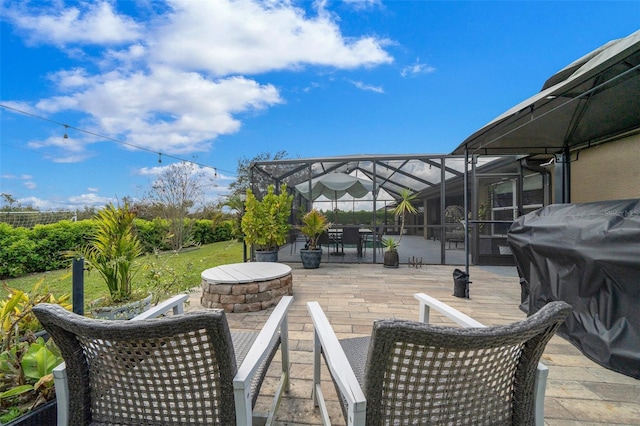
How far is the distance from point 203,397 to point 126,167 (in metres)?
14.6

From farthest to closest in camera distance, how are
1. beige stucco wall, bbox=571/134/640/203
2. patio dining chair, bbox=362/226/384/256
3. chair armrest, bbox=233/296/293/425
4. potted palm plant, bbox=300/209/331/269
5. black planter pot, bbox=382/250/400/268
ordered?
patio dining chair, bbox=362/226/384/256 < black planter pot, bbox=382/250/400/268 < potted palm plant, bbox=300/209/331/269 < beige stucco wall, bbox=571/134/640/203 < chair armrest, bbox=233/296/293/425

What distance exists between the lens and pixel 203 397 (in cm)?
97

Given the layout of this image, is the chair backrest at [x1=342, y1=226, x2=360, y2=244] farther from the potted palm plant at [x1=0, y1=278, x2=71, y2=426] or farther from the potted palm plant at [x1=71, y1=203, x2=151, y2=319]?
the potted palm plant at [x1=0, y1=278, x2=71, y2=426]

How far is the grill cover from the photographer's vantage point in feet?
6.80

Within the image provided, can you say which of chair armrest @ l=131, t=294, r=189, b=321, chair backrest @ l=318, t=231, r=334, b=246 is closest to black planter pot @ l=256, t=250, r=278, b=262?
chair backrest @ l=318, t=231, r=334, b=246

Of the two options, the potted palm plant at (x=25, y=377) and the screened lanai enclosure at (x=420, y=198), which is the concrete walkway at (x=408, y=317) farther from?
the potted palm plant at (x=25, y=377)

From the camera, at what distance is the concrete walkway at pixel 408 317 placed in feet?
5.65

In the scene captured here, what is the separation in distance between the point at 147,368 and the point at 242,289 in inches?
102

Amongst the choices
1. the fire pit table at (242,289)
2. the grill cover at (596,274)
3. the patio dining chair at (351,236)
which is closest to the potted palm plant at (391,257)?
the patio dining chair at (351,236)

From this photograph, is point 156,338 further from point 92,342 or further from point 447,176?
point 447,176

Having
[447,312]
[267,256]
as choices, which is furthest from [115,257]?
[267,256]

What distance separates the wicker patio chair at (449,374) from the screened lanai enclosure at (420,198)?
5.36 m

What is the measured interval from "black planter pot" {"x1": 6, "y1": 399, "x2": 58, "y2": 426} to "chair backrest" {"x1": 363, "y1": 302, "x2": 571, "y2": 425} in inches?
58.2

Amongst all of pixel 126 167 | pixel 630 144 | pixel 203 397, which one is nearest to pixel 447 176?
pixel 630 144
